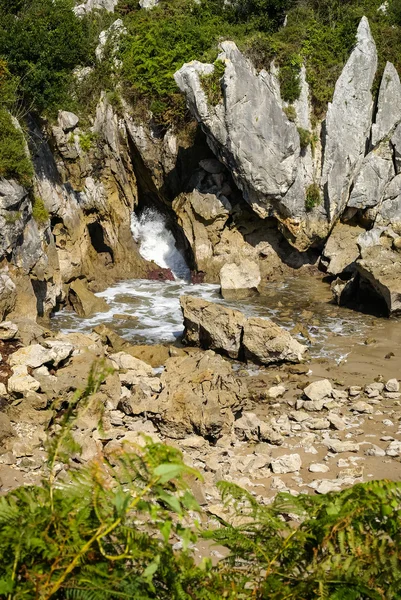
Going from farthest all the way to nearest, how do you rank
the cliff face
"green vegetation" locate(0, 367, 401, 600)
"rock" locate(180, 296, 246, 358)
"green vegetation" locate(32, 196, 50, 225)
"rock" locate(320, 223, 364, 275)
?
"rock" locate(320, 223, 364, 275), the cliff face, "green vegetation" locate(32, 196, 50, 225), "rock" locate(180, 296, 246, 358), "green vegetation" locate(0, 367, 401, 600)

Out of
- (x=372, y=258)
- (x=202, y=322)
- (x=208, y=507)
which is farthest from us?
(x=372, y=258)

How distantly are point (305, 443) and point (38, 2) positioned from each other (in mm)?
22827

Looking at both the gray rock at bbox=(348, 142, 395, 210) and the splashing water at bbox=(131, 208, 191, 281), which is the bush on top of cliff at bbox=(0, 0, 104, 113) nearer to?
the splashing water at bbox=(131, 208, 191, 281)

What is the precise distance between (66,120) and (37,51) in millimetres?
2580

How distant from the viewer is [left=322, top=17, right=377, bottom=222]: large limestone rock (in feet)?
77.4

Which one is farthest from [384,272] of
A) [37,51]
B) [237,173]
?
[37,51]

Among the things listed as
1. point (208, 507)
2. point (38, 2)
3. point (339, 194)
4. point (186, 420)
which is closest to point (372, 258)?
point (339, 194)

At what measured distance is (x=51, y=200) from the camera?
20797 millimetres

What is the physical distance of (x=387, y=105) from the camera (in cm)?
2386

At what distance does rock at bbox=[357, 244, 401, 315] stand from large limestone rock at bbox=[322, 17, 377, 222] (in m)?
4.69

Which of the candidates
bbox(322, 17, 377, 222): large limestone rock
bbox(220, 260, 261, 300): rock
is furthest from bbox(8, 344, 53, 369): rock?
bbox(322, 17, 377, 222): large limestone rock

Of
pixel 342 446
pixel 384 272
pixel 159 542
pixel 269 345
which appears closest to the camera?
pixel 159 542

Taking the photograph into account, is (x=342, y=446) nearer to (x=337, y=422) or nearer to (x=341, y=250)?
(x=337, y=422)

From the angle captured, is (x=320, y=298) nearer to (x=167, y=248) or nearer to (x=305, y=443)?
(x=167, y=248)
